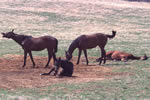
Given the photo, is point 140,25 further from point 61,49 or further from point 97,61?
point 97,61

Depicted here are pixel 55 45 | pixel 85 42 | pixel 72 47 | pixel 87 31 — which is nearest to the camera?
pixel 55 45

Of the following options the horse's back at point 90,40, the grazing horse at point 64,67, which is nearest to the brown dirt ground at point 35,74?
the grazing horse at point 64,67

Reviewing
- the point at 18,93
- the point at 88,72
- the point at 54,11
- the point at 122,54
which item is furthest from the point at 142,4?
the point at 18,93

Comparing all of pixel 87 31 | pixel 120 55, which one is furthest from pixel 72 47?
pixel 87 31

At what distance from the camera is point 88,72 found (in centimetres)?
1631

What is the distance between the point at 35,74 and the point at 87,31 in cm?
2339

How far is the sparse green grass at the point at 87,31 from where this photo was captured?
38.8ft

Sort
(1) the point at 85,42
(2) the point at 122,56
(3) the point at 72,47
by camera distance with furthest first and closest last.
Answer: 1. (2) the point at 122,56
2. (1) the point at 85,42
3. (3) the point at 72,47

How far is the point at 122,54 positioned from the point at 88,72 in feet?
14.5

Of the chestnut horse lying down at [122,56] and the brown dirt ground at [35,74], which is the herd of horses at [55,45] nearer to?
the chestnut horse lying down at [122,56]

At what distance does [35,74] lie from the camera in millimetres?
15547

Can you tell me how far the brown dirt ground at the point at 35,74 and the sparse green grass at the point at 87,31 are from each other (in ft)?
2.07

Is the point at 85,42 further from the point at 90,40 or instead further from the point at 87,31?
the point at 87,31

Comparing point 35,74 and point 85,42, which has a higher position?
point 85,42
